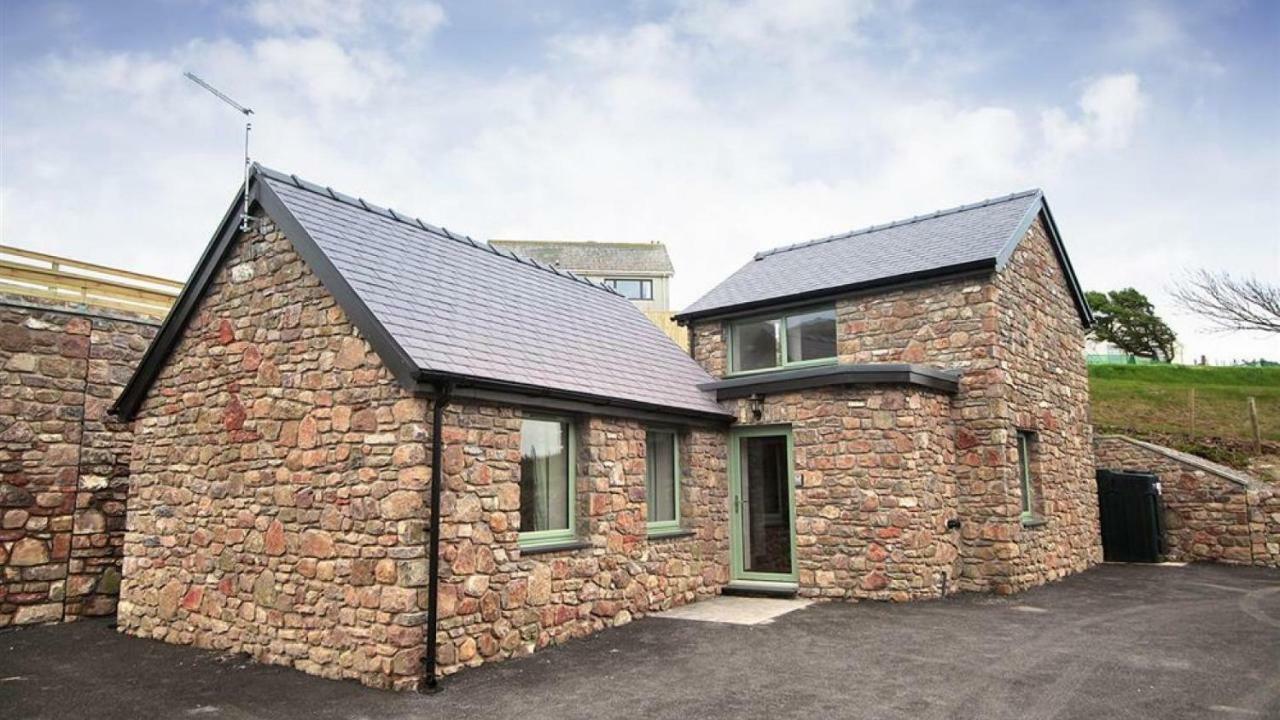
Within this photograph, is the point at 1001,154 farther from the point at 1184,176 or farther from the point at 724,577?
the point at 724,577

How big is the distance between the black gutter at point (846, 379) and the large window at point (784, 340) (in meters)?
1.74

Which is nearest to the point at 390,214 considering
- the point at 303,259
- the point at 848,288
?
the point at 303,259

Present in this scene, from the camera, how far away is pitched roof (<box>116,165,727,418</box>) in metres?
7.27

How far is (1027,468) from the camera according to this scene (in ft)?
39.4

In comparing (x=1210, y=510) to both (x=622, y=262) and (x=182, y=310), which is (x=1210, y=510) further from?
(x=622, y=262)

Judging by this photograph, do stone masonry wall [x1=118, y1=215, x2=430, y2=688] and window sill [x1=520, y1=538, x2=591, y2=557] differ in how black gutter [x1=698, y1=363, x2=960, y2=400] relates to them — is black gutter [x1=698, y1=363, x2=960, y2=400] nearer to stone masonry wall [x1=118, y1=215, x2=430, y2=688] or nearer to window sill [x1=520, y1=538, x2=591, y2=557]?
window sill [x1=520, y1=538, x2=591, y2=557]

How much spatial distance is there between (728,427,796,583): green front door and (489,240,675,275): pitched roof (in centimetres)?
2605

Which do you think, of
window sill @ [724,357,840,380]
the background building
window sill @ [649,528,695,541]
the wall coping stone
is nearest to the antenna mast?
window sill @ [649,528,695,541]

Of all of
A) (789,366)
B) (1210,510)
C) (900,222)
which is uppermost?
(900,222)

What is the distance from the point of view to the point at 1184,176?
14148mm

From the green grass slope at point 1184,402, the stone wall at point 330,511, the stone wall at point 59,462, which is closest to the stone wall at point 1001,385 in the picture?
the stone wall at point 330,511

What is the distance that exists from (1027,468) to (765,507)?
4327mm

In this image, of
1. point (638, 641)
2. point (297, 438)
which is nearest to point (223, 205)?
point (297, 438)

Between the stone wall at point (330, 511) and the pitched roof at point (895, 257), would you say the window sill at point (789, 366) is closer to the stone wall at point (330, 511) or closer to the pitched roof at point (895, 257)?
the pitched roof at point (895, 257)
